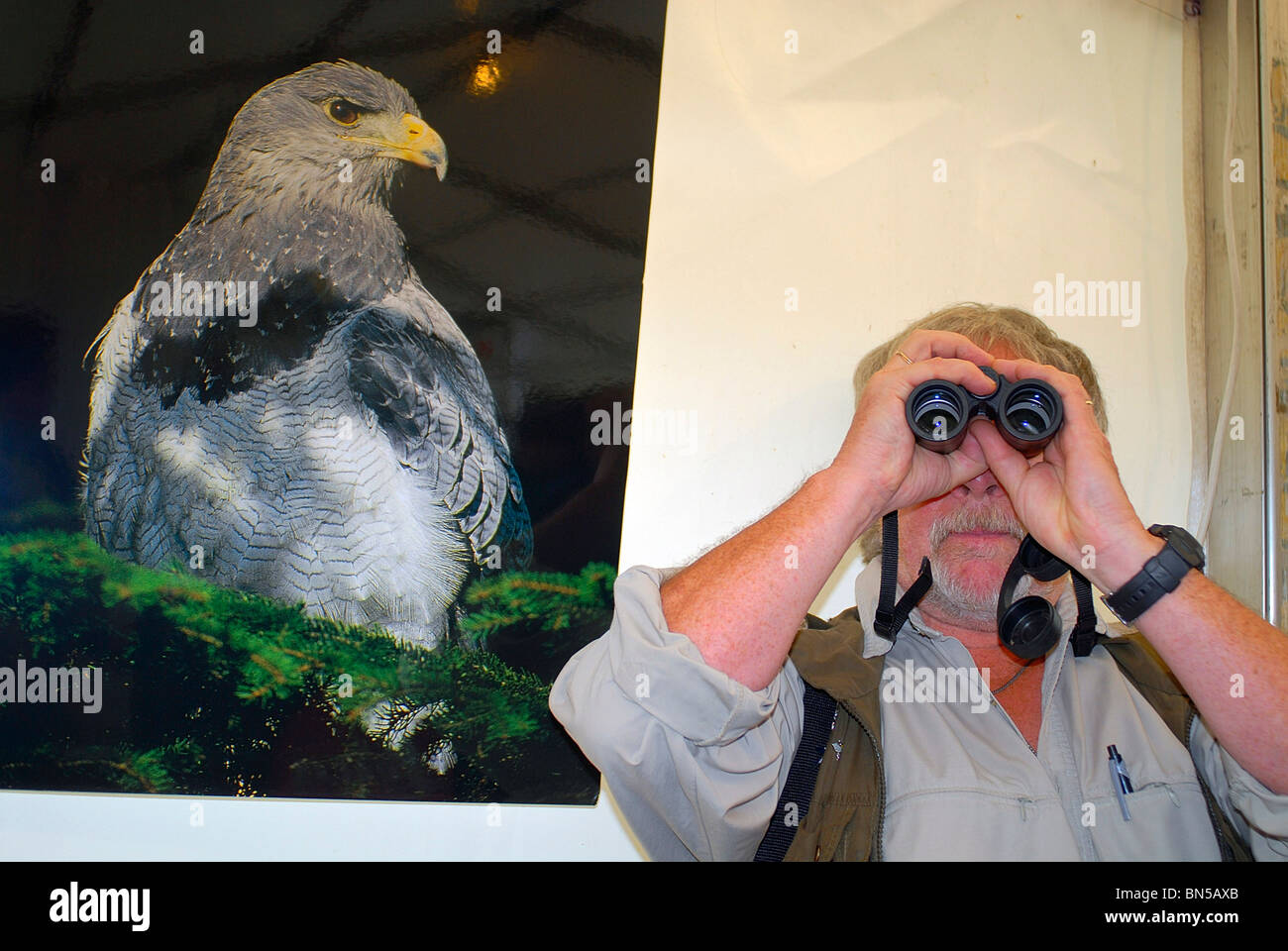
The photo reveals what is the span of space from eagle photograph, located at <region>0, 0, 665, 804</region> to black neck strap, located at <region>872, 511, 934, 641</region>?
1.28 feet

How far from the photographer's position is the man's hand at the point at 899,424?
1.05 meters

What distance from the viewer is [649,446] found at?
1.40 m

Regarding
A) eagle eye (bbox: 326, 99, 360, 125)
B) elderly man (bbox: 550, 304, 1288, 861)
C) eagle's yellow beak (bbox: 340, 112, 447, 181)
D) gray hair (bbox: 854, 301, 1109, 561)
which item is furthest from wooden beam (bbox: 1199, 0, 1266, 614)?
eagle eye (bbox: 326, 99, 360, 125)

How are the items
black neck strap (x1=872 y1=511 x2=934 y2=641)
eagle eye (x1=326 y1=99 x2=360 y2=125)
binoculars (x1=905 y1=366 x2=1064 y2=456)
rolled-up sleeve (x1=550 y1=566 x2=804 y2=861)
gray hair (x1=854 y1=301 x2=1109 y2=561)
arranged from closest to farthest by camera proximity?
rolled-up sleeve (x1=550 y1=566 x2=804 y2=861)
binoculars (x1=905 y1=366 x2=1064 y2=456)
black neck strap (x1=872 y1=511 x2=934 y2=641)
gray hair (x1=854 y1=301 x2=1109 y2=561)
eagle eye (x1=326 y1=99 x2=360 y2=125)

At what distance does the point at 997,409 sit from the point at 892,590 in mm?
262

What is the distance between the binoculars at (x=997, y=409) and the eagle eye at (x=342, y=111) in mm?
934

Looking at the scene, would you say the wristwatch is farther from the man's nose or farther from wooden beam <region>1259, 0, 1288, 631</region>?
wooden beam <region>1259, 0, 1288, 631</region>

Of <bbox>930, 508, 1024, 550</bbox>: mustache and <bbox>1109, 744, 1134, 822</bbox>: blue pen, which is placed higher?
<bbox>930, 508, 1024, 550</bbox>: mustache

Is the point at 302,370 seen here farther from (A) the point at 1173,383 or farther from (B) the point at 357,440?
(A) the point at 1173,383

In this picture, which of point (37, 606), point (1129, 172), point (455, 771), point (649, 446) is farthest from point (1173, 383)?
point (37, 606)

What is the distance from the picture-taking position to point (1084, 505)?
1.05 meters

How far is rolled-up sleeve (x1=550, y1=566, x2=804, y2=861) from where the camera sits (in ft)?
3.05

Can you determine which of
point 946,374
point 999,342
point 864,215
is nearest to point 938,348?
point 946,374

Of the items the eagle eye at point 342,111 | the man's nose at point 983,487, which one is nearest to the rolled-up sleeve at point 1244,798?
the man's nose at point 983,487
